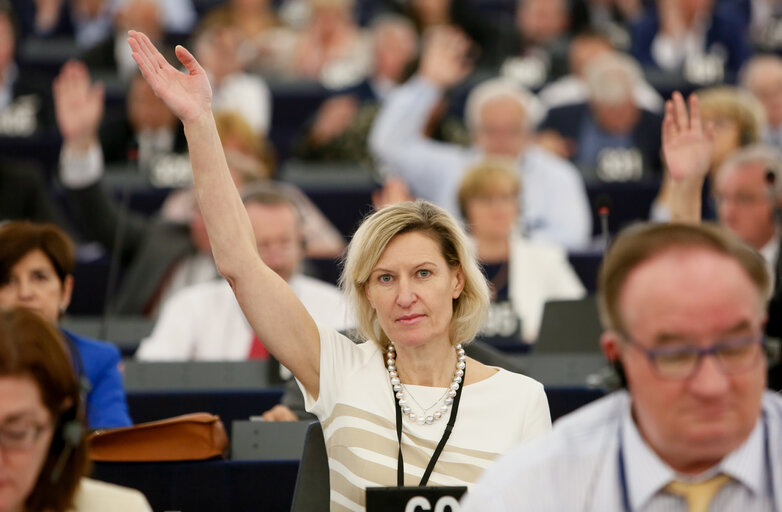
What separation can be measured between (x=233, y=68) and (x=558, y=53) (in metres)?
2.52

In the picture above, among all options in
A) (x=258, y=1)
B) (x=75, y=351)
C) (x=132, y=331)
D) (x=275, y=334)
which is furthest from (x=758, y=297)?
(x=258, y=1)

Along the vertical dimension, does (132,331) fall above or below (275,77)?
below

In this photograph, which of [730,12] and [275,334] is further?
[730,12]

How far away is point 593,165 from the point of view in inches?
304

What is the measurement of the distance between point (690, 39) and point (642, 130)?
7.31ft

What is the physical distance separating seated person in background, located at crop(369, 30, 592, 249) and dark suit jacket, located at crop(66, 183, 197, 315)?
162cm

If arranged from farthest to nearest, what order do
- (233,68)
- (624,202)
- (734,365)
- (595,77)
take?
(233,68) → (595,77) → (624,202) → (734,365)

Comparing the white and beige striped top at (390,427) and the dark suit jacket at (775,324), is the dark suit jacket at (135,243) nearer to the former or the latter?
the dark suit jacket at (775,324)

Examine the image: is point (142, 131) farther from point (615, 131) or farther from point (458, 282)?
point (458, 282)

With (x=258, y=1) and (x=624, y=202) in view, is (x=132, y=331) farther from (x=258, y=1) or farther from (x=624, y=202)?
(x=258, y=1)

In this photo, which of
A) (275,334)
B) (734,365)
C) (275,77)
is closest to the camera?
(734,365)

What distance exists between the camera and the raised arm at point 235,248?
2662 millimetres

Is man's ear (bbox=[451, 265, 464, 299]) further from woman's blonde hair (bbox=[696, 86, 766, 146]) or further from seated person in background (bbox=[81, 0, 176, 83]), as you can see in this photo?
seated person in background (bbox=[81, 0, 176, 83])

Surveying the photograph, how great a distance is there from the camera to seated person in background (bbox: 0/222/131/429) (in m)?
3.49
